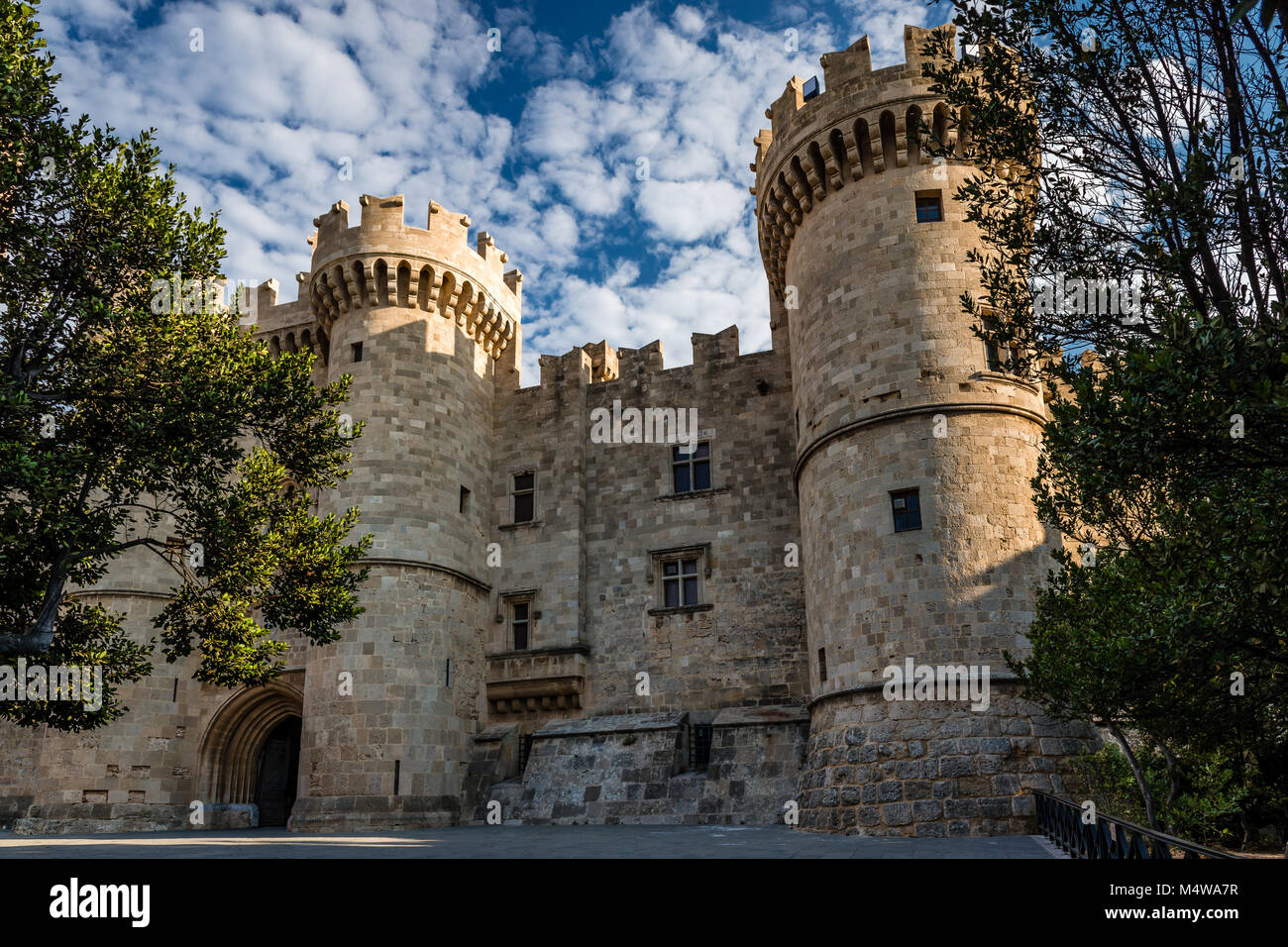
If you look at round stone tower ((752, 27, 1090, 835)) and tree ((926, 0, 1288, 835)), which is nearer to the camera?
tree ((926, 0, 1288, 835))

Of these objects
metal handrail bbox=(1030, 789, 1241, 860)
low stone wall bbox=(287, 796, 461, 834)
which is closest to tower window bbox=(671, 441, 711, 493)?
low stone wall bbox=(287, 796, 461, 834)

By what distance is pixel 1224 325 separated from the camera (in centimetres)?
759

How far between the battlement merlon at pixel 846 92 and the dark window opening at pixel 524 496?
960 centimetres

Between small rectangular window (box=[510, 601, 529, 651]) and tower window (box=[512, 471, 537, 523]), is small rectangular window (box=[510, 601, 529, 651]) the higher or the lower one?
the lower one

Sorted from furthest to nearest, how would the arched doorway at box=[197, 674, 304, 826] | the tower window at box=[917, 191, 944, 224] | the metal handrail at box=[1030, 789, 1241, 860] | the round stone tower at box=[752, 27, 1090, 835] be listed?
the arched doorway at box=[197, 674, 304, 826], the tower window at box=[917, 191, 944, 224], the round stone tower at box=[752, 27, 1090, 835], the metal handrail at box=[1030, 789, 1241, 860]

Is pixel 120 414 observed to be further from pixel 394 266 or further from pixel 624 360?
pixel 624 360

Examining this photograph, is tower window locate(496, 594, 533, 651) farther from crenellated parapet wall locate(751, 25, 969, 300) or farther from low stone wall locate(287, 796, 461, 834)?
crenellated parapet wall locate(751, 25, 969, 300)

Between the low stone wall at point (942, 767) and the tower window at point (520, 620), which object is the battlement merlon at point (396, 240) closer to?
the tower window at point (520, 620)

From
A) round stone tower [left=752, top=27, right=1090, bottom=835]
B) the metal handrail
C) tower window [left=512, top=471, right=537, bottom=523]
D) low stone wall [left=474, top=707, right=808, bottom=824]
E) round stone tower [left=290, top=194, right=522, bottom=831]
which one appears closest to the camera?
the metal handrail

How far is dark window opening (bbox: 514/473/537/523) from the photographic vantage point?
24.8 m

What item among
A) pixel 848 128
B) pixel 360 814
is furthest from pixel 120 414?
pixel 848 128

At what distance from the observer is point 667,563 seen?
76.5 ft

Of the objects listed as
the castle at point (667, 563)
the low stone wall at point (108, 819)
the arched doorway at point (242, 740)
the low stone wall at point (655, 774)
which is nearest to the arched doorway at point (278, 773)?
the castle at point (667, 563)

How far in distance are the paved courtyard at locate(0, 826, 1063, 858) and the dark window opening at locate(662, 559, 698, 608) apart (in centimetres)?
602
